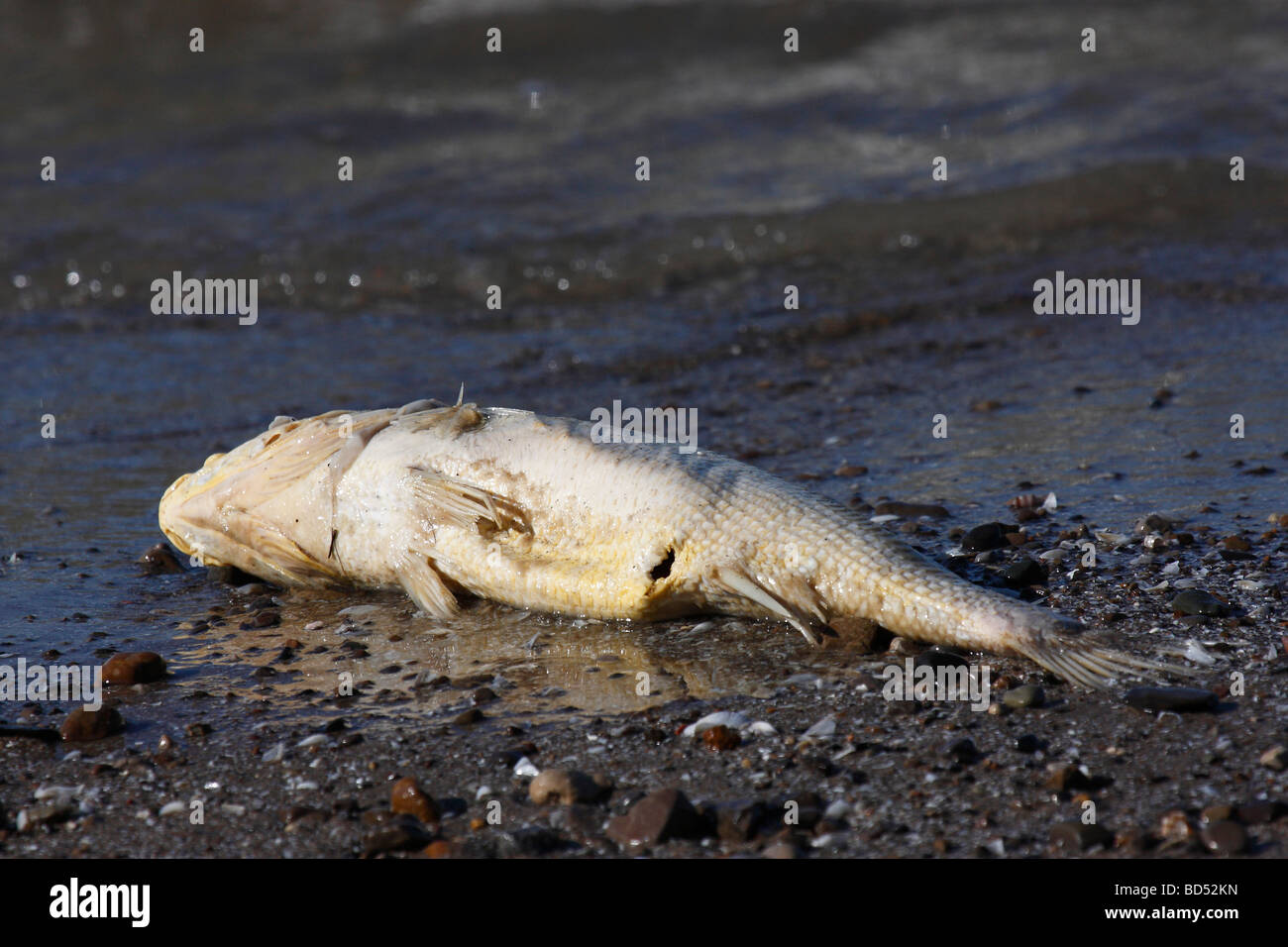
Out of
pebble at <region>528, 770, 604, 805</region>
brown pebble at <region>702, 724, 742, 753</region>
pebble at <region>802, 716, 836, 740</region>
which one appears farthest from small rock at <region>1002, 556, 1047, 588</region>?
pebble at <region>528, 770, 604, 805</region>

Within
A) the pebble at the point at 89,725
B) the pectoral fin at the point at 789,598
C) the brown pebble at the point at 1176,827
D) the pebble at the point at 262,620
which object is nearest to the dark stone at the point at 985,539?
the pectoral fin at the point at 789,598

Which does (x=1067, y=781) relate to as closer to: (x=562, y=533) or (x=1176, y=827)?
(x=1176, y=827)

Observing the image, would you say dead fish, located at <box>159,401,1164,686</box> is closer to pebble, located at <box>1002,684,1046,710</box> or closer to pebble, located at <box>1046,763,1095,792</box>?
pebble, located at <box>1002,684,1046,710</box>

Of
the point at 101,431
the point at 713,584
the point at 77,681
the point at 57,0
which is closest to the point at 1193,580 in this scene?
the point at 713,584

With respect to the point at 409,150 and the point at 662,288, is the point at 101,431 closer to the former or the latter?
the point at 662,288

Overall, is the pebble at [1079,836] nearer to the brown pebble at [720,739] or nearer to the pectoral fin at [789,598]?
the brown pebble at [720,739]
